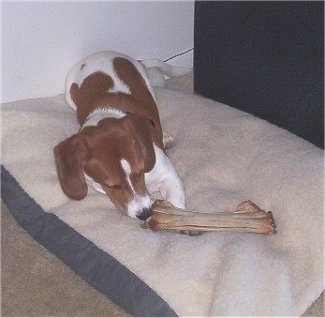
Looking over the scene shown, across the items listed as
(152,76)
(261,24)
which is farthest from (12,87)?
(261,24)

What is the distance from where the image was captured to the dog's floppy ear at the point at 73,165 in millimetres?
2141

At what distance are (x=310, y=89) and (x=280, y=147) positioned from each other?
0.82 feet

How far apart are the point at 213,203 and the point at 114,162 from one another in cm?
41

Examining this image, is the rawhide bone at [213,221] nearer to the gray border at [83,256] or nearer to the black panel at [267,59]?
the gray border at [83,256]

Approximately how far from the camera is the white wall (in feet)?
8.74

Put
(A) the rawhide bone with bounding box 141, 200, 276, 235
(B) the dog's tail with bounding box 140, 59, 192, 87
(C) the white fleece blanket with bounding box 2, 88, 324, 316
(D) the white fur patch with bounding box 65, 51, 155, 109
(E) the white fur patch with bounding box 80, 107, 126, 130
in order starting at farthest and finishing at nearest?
(B) the dog's tail with bounding box 140, 59, 192, 87 → (D) the white fur patch with bounding box 65, 51, 155, 109 → (E) the white fur patch with bounding box 80, 107, 126, 130 → (A) the rawhide bone with bounding box 141, 200, 276, 235 → (C) the white fleece blanket with bounding box 2, 88, 324, 316

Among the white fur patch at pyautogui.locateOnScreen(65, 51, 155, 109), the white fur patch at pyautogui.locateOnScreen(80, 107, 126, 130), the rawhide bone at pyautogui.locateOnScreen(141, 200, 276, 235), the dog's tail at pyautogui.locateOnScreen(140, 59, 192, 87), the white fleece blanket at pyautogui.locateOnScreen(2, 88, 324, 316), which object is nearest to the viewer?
the white fleece blanket at pyautogui.locateOnScreen(2, 88, 324, 316)

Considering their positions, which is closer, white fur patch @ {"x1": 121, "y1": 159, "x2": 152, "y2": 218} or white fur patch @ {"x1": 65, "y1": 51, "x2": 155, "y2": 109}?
white fur patch @ {"x1": 121, "y1": 159, "x2": 152, "y2": 218}

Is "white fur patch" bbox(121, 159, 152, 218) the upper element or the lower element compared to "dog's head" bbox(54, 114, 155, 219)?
lower

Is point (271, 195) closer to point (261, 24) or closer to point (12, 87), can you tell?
point (261, 24)

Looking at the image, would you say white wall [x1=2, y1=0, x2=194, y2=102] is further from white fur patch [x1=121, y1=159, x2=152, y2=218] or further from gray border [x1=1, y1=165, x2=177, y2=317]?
white fur patch [x1=121, y1=159, x2=152, y2=218]

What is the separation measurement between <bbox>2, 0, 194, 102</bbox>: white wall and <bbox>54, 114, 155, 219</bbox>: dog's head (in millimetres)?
690

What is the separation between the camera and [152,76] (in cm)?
305

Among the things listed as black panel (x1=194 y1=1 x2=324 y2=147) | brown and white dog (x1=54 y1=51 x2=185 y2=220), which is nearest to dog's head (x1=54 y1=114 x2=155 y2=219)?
brown and white dog (x1=54 y1=51 x2=185 y2=220)
